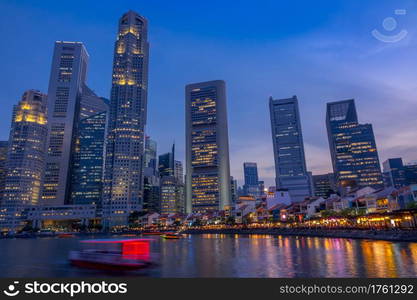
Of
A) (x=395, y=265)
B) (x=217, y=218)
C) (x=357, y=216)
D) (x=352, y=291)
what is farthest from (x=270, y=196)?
(x=352, y=291)

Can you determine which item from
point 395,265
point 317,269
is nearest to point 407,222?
point 395,265

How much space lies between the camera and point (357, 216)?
85.9 m

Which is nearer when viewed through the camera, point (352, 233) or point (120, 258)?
point (120, 258)

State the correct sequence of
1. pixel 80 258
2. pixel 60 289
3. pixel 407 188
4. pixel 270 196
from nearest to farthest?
1. pixel 60 289
2. pixel 80 258
3. pixel 407 188
4. pixel 270 196

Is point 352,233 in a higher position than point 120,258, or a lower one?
lower

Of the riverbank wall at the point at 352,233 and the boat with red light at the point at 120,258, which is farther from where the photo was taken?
the riverbank wall at the point at 352,233

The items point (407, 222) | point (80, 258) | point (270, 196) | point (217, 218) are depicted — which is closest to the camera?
point (80, 258)

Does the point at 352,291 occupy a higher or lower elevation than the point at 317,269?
higher

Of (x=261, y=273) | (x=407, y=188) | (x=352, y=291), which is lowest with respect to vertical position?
(x=261, y=273)

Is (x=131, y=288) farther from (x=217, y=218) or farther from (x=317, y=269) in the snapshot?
(x=217, y=218)

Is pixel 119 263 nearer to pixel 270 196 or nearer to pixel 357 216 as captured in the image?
pixel 357 216

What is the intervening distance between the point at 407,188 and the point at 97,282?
86190 millimetres

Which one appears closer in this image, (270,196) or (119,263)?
(119,263)

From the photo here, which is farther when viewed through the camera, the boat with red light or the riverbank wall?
the riverbank wall
